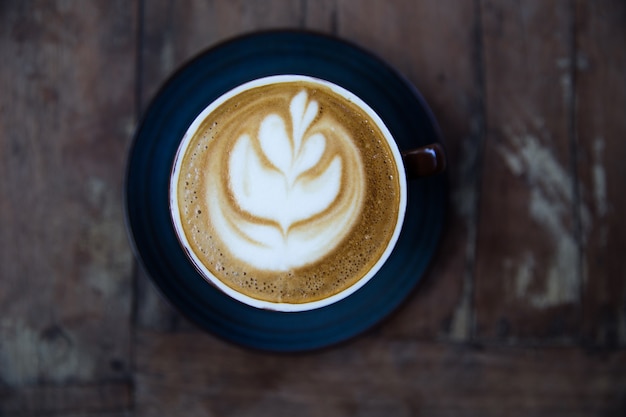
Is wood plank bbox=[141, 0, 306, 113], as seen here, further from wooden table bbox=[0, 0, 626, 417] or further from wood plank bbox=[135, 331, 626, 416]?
wood plank bbox=[135, 331, 626, 416]

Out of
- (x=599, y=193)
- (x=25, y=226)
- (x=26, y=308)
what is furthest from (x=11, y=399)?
(x=599, y=193)

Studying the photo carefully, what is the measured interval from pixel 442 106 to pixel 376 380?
48cm

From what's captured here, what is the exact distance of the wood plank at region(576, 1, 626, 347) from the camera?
0.99 metres

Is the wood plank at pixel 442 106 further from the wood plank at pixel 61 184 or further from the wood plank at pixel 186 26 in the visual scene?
the wood plank at pixel 61 184

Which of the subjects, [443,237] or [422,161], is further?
[443,237]

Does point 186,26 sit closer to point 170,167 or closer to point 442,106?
point 170,167

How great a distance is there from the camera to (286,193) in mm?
766

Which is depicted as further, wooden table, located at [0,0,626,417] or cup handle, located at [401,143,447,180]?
wooden table, located at [0,0,626,417]

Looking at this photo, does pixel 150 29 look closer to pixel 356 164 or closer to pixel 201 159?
pixel 201 159

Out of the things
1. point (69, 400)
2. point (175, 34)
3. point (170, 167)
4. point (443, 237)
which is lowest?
point (69, 400)

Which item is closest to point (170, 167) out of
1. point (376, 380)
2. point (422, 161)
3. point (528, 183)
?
point (422, 161)

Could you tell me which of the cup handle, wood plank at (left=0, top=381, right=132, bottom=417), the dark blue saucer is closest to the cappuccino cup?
the cup handle

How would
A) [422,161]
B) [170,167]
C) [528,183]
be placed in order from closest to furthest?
[422,161] < [170,167] < [528,183]

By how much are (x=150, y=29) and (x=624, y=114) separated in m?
0.82
